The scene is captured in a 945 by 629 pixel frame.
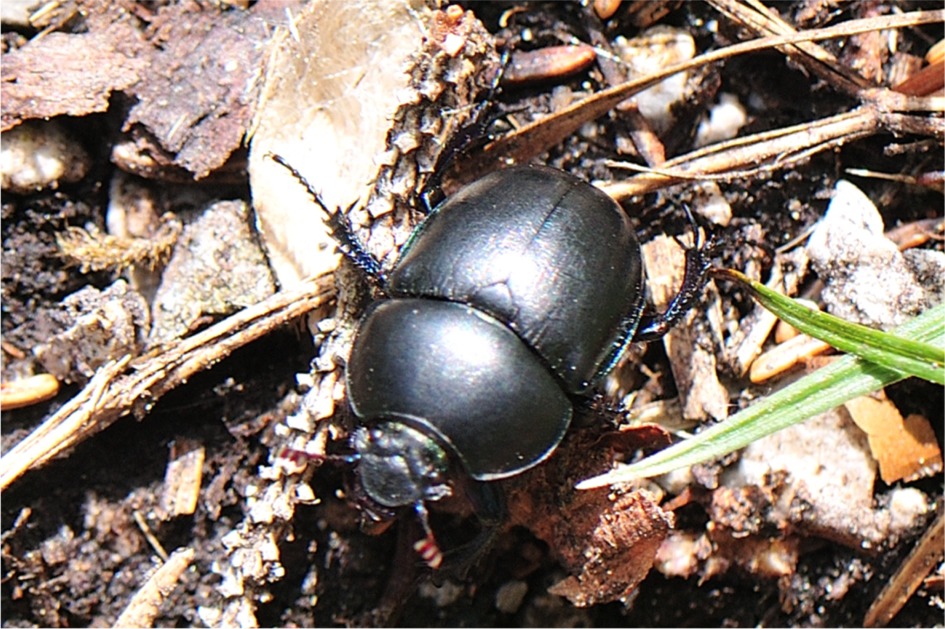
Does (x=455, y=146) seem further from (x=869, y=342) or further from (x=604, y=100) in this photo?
(x=869, y=342)

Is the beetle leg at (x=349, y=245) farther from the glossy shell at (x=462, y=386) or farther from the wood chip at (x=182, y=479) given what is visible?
the wood chip at (x=182, y=479)

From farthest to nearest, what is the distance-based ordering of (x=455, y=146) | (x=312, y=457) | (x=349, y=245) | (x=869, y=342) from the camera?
1. (x=455, y=146)
2. (x=349, y=245)
3. (x=312, y=457)
4. (x=869, y=342)

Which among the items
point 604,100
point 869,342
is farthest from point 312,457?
point 869,342

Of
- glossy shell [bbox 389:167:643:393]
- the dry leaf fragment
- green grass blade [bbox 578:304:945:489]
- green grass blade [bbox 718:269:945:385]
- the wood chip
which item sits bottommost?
the dry leaf fragment

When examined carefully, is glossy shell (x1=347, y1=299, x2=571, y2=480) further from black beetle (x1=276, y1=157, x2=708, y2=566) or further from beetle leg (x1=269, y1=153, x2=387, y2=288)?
beetle leg (x1=269, y1=153, x2=387, y2=288)

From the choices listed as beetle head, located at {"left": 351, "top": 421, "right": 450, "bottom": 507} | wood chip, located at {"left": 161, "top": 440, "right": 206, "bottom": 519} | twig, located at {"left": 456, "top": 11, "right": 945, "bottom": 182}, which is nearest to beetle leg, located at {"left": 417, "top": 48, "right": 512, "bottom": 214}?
twig, located at {"left": 456, "top": 11, "right": 945, "bottom": 182}

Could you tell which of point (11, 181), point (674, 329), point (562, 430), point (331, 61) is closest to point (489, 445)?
point (562, 430)

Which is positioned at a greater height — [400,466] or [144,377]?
[144,377]
